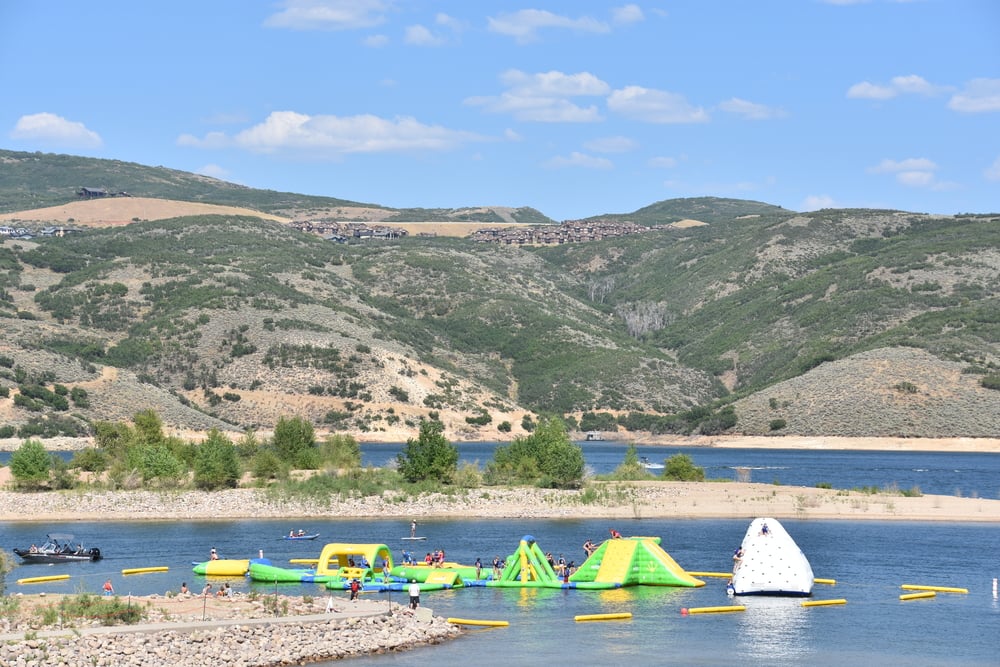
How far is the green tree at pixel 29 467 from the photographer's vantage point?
269 ft

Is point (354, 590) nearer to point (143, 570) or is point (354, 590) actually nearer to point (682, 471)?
point (143, 570)

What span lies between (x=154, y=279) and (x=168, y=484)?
111340 mm

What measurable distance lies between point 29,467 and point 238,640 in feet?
156

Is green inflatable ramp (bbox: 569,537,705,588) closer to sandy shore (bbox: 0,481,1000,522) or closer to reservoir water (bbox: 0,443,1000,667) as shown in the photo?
reservoir water (bbox: 0,443,1000,667)

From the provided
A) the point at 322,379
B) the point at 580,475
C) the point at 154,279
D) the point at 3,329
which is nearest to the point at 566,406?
the point at 322,379

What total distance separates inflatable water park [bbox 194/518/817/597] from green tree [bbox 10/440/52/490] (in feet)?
98.5

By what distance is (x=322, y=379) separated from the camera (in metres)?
160

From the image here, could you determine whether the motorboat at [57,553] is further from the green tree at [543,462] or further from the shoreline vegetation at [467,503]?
the green tree at [543,462]

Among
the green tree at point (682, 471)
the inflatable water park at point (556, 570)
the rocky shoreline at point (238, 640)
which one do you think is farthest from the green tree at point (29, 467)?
the rocky shoreline at point (238, 640)

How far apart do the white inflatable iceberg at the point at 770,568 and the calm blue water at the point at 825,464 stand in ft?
143

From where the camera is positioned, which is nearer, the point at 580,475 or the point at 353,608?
the point at 353,608

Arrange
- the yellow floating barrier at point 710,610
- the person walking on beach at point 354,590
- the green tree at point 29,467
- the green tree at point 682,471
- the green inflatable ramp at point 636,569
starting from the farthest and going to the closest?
the green tree at point 682,471 → the green tree at point 29,467 → the green inflatable ramp at point 636,569 → the yellow floating barrier at point 710,610 → the person walking on beach at point 354,590

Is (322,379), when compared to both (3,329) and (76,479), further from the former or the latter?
(76,479)

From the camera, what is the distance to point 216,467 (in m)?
83.7
